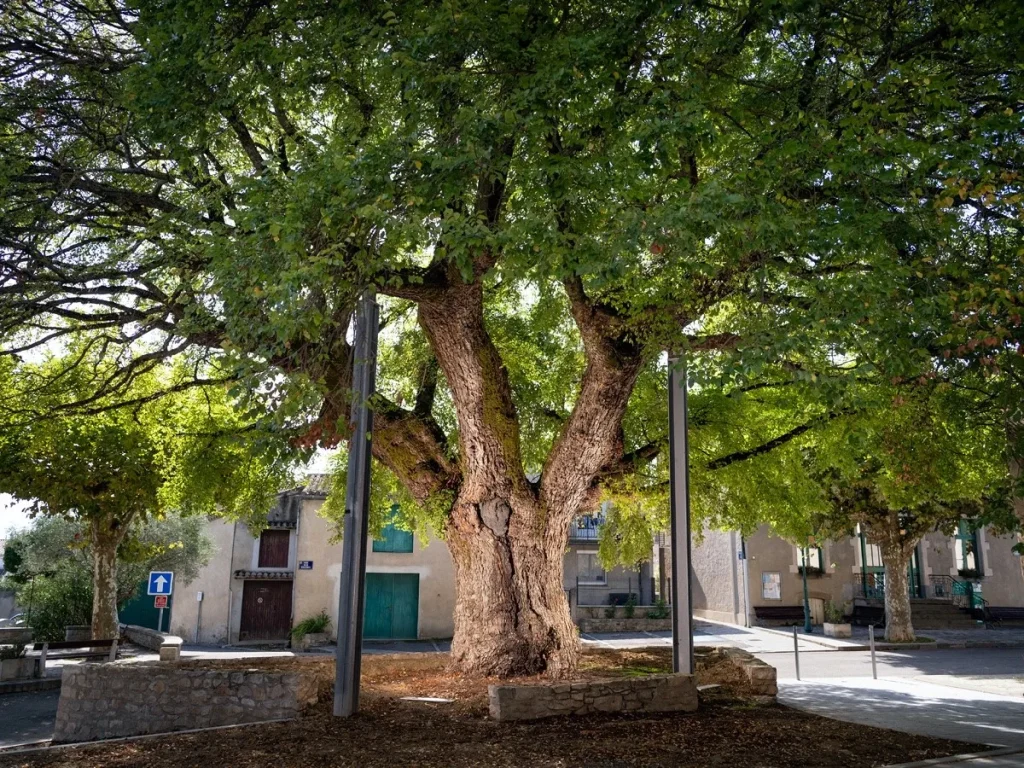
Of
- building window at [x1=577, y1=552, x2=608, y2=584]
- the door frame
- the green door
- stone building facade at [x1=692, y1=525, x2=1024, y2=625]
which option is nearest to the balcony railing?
building window at [x1=577, y1=552, x2=608, y2=584]

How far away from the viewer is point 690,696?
10.3 m

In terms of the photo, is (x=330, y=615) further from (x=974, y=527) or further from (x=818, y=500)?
(x=974, y=527)

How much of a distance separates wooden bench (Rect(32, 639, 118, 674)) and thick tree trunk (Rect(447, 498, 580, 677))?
1115 centimetres

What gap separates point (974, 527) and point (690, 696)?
4.39 m

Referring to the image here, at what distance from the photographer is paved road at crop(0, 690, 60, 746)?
12281 millimetres

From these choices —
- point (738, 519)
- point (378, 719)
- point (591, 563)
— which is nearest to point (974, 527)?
point (378, 719)

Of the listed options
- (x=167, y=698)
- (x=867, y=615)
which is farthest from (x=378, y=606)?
(x=167, y=698)

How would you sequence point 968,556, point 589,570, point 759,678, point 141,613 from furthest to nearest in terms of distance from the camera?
1. point 589,570
2. point 968,556
3. point 141,613
4. point 759,678

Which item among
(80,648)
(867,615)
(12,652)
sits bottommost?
(80,648)

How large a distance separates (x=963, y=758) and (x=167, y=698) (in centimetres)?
926

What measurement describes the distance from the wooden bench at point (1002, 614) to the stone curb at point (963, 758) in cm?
2680

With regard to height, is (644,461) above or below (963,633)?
above

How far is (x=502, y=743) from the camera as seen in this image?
827 centimetres

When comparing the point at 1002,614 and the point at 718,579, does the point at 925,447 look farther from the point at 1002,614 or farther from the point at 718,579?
the point at 1002,614
